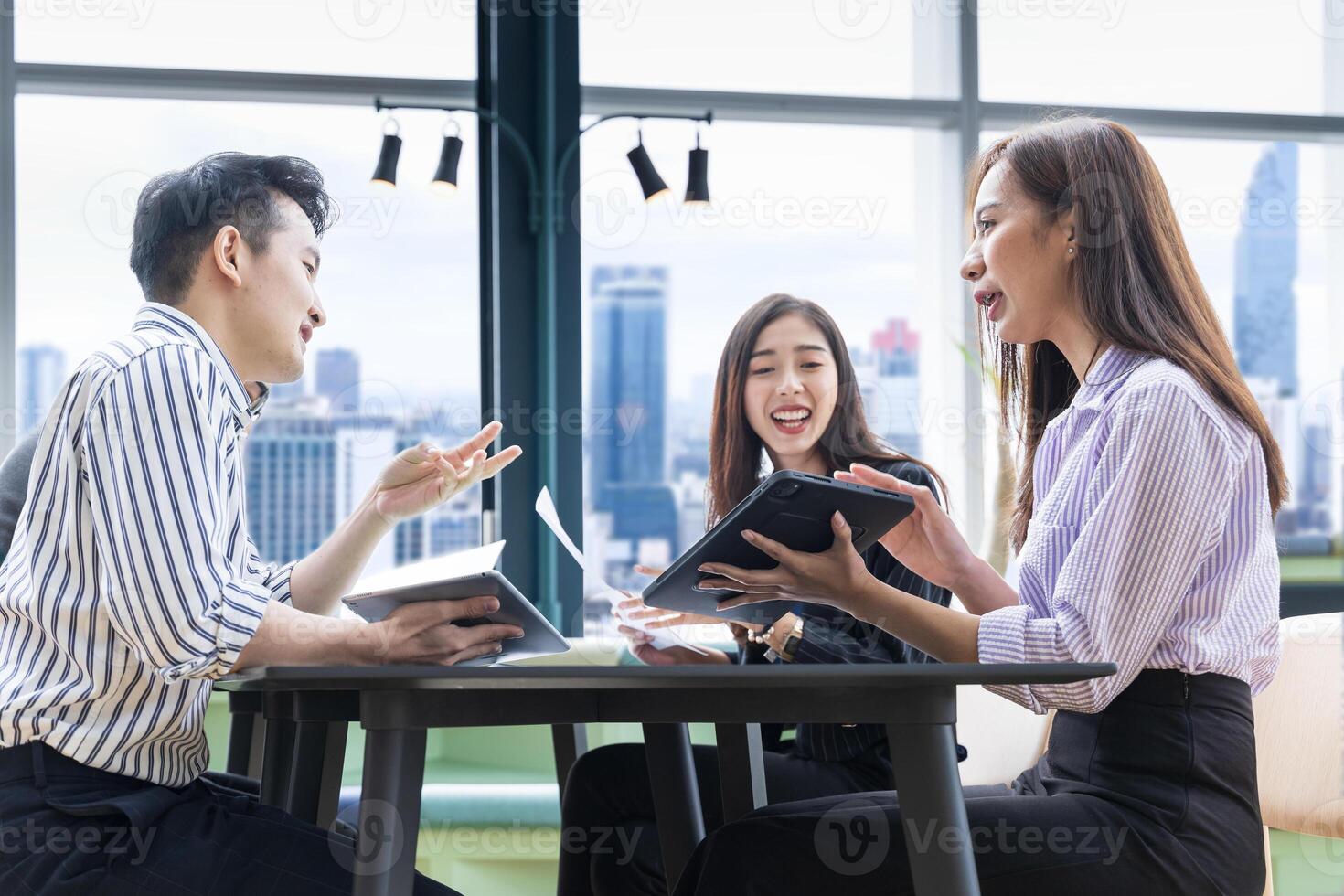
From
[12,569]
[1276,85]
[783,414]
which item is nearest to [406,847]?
[12,569]

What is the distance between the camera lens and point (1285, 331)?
4027 millimetres

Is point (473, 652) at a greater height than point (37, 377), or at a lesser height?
lesser

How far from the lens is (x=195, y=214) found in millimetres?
1553

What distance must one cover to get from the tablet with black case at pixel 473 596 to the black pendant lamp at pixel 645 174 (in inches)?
90.7

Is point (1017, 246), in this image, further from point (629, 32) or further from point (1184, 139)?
point (1184, 139)

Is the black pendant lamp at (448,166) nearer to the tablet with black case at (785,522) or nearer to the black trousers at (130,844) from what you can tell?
the tablet with black case at (785,522)

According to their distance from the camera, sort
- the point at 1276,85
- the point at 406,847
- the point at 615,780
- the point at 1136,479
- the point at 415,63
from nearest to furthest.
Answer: the point at 406,847
the point at 1136,479
the point at 615,780
the point at 415,63
the point at 1276,85

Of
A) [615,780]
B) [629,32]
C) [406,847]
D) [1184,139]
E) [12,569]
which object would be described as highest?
[629,32]

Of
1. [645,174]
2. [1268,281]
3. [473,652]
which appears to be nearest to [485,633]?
[473,652]

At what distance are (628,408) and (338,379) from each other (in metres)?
0.93

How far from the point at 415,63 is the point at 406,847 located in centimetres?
328

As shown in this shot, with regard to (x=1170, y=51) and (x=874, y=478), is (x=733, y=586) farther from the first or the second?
(x=1170, y=51)

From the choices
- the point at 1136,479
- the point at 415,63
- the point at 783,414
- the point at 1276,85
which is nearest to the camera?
the point at 1136,479

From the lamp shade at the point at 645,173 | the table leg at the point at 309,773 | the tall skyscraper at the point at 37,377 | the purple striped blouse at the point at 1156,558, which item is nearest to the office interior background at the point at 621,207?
the tall skyscraper at the point at 37,377
